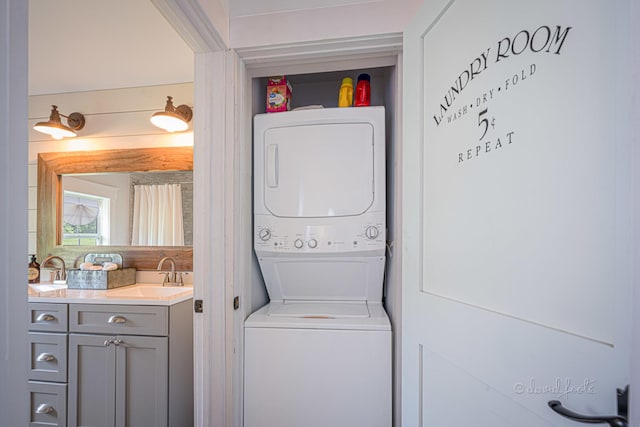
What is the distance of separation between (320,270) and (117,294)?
4.62 ft

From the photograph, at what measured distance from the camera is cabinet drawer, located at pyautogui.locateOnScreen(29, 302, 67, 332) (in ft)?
5.53

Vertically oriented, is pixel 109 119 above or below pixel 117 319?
above

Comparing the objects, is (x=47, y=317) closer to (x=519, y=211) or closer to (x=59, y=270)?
(x=59, y=270)

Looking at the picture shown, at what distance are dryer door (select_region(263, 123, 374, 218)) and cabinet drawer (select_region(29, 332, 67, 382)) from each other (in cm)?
151

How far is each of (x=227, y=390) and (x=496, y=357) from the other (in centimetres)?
114

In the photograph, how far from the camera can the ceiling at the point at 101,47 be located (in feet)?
4.71

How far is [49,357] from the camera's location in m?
1.69

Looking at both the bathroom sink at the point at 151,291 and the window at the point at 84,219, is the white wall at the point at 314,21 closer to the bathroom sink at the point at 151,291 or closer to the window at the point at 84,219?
the bathroom sink at the point at 151,291

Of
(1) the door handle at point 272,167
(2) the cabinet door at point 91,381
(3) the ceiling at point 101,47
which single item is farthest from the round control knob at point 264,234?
(3) the ceiling at point 101,47

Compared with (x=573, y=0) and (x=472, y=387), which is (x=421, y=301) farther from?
(x=573, y=0)

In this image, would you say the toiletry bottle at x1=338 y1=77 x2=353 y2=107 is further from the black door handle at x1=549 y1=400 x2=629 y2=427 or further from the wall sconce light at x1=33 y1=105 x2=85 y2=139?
the wall sconce light at x1=33 y1=105 x2=85 y2=139

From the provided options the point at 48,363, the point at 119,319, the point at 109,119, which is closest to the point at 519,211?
the point at 119,319

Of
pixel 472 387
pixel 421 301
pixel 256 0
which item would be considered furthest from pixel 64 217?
pixel 472 387

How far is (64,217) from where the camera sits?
2.33 m
